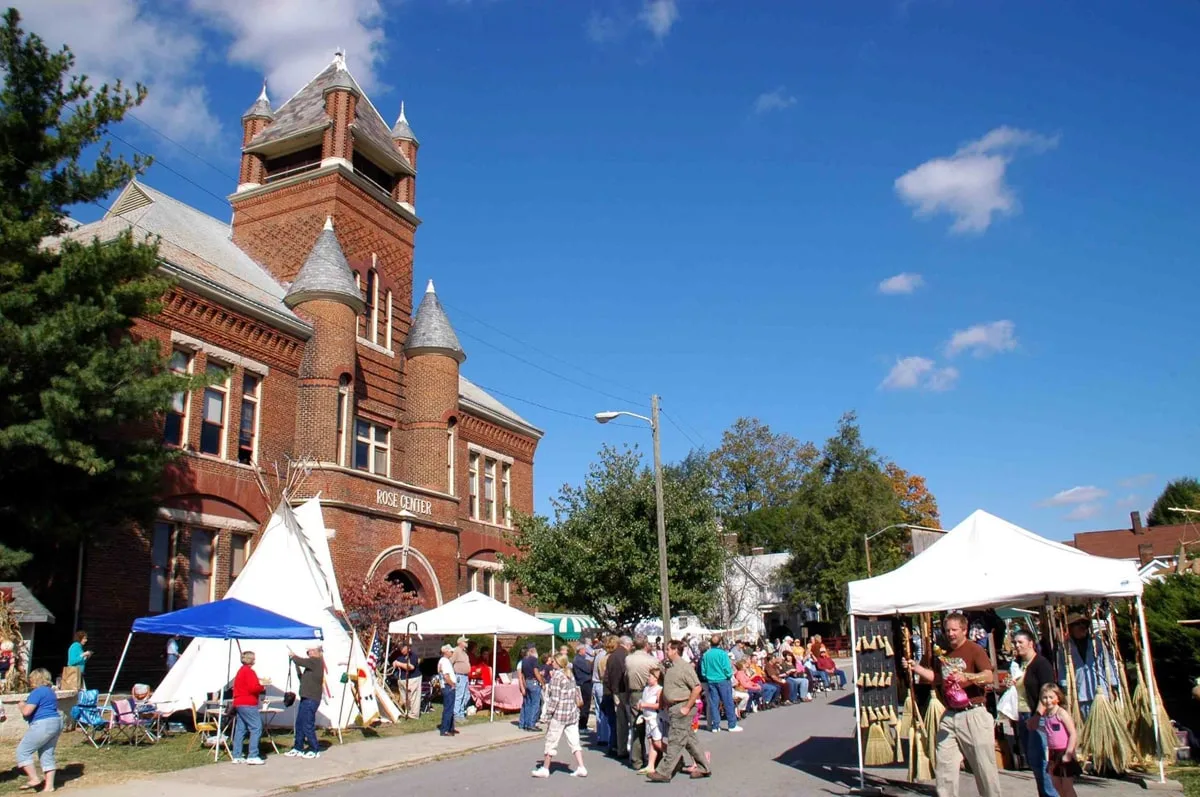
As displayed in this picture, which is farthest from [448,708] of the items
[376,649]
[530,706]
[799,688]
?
[799,688]

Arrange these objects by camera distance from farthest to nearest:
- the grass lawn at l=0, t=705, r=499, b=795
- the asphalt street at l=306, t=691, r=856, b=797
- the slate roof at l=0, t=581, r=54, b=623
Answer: the slate roof at l=0, t=581, r=54, b=623 < the grass lawn at l=0, t=705, r=499, b=795 < the asphalt street at l=306, t=691, r=856, b=797

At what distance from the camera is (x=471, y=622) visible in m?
19.5

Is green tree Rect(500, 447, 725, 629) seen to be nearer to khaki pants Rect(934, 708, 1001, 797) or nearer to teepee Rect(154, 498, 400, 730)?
teepee Rect(154, 498, 400, 730)

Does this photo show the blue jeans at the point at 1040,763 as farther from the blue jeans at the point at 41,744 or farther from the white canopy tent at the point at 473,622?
the white canopy tent at the point at 473,622

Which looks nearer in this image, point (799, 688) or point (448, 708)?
point (448, 708)

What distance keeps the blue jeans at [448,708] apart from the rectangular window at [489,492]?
57.8 ft

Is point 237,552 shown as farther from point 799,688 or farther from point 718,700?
point 799,688

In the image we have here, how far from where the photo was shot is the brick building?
21.2 m

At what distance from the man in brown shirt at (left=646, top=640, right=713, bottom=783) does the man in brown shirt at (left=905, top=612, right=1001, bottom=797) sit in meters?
3.39

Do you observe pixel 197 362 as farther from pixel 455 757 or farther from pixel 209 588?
pixel 455 757

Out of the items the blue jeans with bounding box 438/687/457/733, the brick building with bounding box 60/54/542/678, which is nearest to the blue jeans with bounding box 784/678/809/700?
the brick building with bounding box 60/54/542/678

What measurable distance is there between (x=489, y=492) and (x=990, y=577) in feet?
84.0

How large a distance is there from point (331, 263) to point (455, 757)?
642 inches

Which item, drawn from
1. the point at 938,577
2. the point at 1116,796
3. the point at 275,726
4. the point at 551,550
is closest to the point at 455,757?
the point at 275,726
